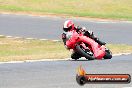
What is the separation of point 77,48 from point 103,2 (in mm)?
22754

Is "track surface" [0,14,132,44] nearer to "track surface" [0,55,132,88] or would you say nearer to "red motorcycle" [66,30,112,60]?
"red motorcycle" [66,30,112,60]

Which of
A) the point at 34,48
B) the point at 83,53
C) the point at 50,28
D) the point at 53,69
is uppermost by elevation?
the point at 53,69

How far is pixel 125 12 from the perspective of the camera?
37156 mm

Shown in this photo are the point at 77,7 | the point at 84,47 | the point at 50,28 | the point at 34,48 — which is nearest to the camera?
the point at 84,47

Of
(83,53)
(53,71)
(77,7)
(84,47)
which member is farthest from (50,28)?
(53,71)

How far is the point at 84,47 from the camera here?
17875 mm

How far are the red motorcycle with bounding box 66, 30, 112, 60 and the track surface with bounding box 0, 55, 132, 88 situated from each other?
356 millimetres

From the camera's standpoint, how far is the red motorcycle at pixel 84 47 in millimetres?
17562

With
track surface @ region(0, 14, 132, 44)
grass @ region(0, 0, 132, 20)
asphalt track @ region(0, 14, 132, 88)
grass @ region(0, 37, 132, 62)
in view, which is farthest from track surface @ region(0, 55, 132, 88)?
grass @ region(0, 0, 132, 20)

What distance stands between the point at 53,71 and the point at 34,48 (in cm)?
817

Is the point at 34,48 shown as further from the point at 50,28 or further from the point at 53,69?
the point at 53,69

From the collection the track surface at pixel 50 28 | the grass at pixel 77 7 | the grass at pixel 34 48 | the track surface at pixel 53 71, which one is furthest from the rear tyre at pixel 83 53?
the grass at pixel 77 7

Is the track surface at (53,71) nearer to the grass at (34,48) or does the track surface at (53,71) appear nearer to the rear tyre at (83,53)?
the rear tyre at (83,53)

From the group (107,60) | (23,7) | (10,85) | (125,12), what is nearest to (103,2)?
(125,12)
